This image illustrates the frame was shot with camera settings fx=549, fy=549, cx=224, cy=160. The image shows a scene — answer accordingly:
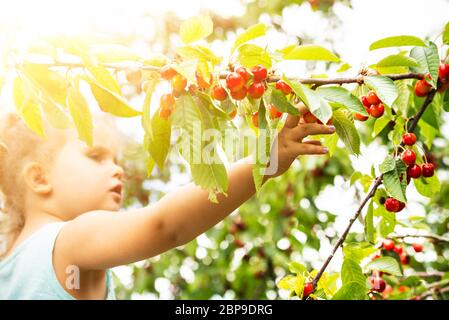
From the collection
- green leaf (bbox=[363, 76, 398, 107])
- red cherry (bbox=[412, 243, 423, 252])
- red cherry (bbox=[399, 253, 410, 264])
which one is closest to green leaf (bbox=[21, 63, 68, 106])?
green leaf (bbox=[363, 76, 398, 107])

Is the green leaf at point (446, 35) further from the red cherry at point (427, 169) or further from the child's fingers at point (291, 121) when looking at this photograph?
the child's fingers at point (291, 121)

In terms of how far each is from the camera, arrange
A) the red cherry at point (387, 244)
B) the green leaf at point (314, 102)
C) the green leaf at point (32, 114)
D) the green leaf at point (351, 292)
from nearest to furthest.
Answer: the green leaf at point (314, 102) < the green leaf at point (32, 114) < the green leaf at point (351, 292) < the red cherry at point (387, 244)

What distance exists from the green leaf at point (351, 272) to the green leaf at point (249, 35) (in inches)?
24.0

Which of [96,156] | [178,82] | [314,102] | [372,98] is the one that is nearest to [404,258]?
[372,98]

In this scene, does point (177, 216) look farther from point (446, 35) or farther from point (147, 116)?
point (446, 35)

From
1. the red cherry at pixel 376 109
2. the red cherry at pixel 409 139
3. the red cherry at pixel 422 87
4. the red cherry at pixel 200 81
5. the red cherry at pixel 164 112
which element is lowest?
the red cherry at pixel 409 139

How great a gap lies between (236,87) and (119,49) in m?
0.23

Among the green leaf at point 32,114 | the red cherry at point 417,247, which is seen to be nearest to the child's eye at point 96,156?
the green leaf at point 32,114

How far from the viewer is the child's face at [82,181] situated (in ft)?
4.91

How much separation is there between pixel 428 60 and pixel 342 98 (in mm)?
270

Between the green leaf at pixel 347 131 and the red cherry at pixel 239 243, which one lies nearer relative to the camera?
the green leaf at pixel 347 131

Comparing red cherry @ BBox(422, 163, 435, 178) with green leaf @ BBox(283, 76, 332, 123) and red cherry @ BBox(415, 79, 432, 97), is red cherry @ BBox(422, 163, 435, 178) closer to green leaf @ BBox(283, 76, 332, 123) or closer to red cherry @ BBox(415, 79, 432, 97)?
red cherry @ BBox(415, 79, 432, 97)
